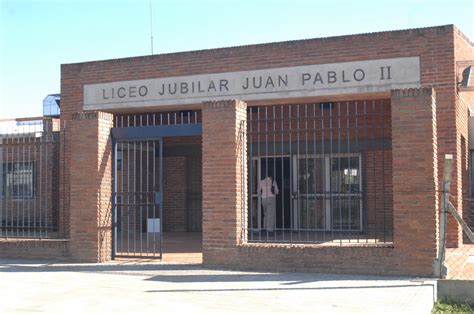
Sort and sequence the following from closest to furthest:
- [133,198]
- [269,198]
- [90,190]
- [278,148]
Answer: [90,190]
[269,198]
[278,148]
[133,198]

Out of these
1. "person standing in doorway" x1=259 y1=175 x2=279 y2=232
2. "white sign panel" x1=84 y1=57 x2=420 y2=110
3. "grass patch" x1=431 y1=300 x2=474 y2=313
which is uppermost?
"white sign panel" x1=84 y1=57 x2=420 y2=110

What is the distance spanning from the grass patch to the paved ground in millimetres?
184

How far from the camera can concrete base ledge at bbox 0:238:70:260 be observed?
11414 mm

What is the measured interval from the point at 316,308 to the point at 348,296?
0.82 metres

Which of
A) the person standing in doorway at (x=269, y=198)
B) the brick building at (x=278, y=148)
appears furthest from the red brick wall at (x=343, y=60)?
the person standing in doorway at (x=269, y=198)

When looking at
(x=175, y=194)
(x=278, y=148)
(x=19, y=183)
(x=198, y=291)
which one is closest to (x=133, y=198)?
(x=175, y=194)

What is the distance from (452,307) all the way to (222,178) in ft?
13.7

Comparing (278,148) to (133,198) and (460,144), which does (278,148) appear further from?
(460,144)

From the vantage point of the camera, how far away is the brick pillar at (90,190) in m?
11.0

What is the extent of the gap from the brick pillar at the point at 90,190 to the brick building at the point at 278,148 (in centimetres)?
2

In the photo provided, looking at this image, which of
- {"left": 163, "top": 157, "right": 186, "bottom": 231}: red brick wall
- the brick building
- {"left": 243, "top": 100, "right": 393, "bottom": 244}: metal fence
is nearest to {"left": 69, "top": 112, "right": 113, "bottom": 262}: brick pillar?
the brick building

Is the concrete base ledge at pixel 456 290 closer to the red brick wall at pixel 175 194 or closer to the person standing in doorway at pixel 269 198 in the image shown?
the person standing in doorway at pixel 269 198

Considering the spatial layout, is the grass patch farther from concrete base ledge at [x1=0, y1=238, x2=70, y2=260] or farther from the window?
the window

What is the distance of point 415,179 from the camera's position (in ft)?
29.5
